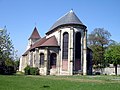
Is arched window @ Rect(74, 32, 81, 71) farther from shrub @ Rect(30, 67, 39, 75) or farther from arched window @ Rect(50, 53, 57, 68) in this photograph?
shrub @ Rect(30, 67, 39, 75)

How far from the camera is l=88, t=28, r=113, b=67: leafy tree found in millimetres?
72000

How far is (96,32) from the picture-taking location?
74125 mm

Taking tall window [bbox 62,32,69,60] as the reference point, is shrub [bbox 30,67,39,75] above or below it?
below

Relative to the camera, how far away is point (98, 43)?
242 ft

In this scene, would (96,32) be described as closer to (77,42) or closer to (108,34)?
(108,34)

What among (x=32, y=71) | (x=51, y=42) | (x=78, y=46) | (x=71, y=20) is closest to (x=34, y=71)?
(x=32, y=71)

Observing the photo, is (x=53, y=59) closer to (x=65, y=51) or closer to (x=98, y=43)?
(x=65, y=51)

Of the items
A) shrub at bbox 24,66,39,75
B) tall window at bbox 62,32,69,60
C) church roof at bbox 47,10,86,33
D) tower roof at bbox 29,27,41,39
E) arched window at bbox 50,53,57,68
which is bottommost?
shrub at bbox 24,66,39,75

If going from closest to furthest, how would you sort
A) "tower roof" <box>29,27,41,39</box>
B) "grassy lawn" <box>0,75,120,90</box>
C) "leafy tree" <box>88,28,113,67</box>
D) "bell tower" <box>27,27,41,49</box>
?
"grassy lawn" <box>0,75,120,90</box>, "leafy tree" <box>88,28,113,67</box>, "bell tower" <box>27,27,41,49</box>, "tower roof" <box>29,27,41,39</box>

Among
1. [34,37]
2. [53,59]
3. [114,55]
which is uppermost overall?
[34,37]

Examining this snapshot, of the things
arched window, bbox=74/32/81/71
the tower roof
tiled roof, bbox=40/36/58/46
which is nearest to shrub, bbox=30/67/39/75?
tiled roof, bbox=40/36/58/46

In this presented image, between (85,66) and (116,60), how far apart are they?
12062 mm

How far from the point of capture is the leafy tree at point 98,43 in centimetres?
7200

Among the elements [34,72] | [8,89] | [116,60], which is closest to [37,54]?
[34,72]
